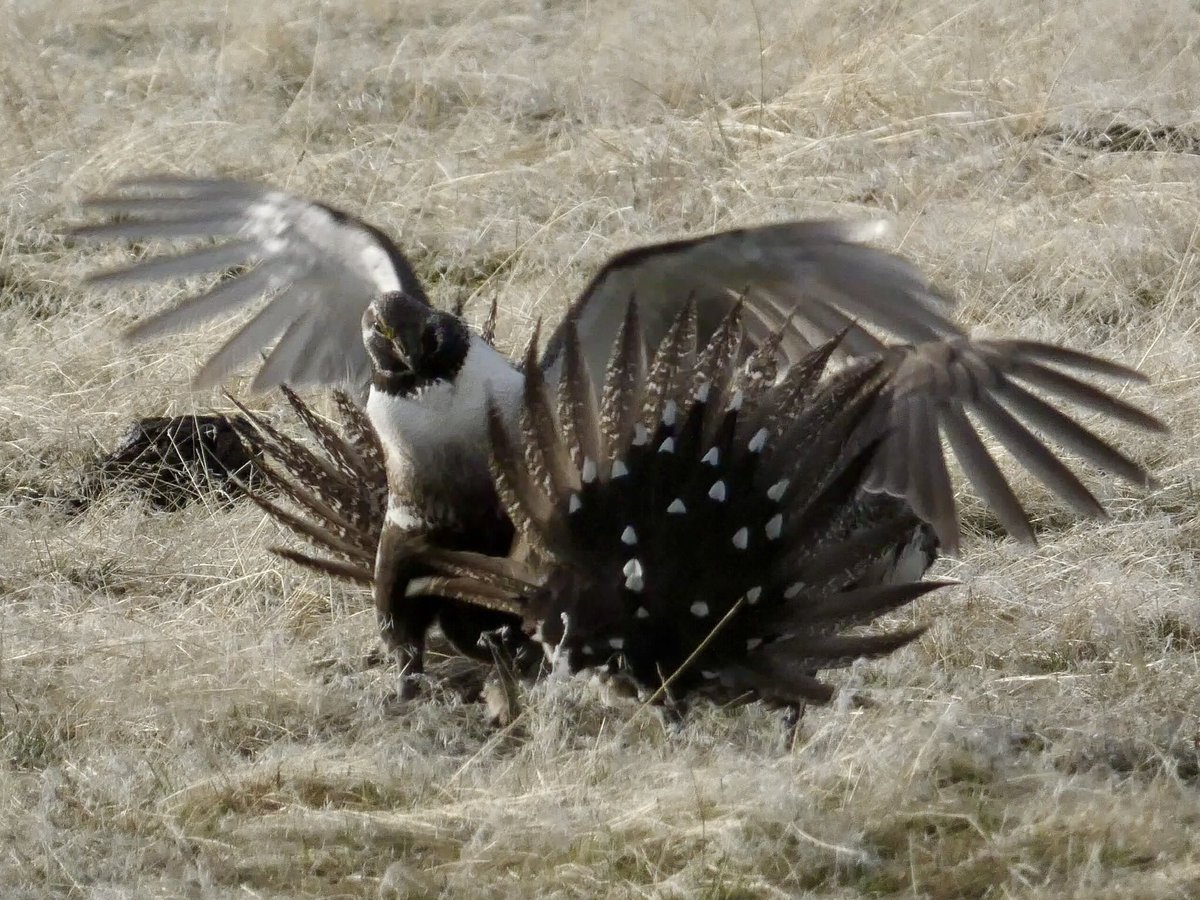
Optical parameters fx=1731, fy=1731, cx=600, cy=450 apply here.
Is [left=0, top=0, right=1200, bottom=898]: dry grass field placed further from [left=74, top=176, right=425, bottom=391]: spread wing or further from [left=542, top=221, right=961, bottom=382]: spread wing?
[left=542, top=221, right=961, bottom=382]: spread wing

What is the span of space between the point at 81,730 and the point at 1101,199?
4.01 m

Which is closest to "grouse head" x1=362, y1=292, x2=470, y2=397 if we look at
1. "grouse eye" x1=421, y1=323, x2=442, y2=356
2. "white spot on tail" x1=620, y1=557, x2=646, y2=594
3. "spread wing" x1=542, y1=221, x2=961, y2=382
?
"grouse eye" x1=421, y1=323, x2=442, y2=356

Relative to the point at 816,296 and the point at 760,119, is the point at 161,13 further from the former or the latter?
the point at 816,296

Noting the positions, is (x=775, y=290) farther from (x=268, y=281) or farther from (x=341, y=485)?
(x=268, y=281)

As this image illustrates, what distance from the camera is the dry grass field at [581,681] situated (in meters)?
2.82

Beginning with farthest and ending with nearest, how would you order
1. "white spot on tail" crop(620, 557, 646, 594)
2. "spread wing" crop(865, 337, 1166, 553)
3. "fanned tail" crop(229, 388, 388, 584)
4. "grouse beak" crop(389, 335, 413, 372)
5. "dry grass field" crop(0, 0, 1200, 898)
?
"fanned tail" crop(229, 388, 388, 584)
"grouse beak" crop(389, 335, 413, 372)
"spread wing" crop(865, 337, 1166, 553)
"white spot on tail" crop(620, 557, 646, 594)
"dry grass field" crop(0, 0, 1200, 898)

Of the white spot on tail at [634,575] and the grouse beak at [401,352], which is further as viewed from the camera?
the grouse beak at [401,352]

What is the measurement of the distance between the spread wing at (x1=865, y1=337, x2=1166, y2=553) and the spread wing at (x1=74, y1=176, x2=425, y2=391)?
4.48ft

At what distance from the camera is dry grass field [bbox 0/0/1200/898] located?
2.82 metres

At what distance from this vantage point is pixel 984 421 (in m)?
3.50

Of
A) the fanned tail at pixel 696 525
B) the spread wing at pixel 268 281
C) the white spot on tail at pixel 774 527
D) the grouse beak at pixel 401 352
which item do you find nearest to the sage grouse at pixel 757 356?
the grouse beak at pixel 401 352

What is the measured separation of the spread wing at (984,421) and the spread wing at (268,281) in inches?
53.8

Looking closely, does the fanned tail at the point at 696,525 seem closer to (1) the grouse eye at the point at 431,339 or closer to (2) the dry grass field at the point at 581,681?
(2) the dry grass field at the point at 581,681

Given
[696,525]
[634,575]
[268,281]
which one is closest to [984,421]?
[696,525]
